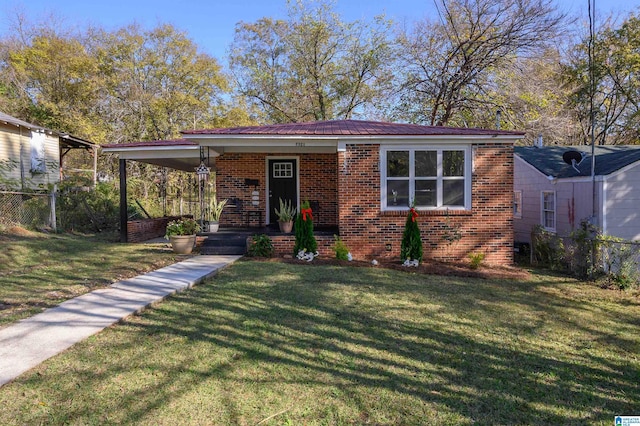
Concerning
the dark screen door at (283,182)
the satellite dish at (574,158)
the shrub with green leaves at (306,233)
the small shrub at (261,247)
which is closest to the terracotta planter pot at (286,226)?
the small shrub at (261,247)

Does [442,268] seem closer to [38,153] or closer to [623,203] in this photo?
[623,203]

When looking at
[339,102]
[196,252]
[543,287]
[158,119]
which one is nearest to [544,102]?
[339,102]

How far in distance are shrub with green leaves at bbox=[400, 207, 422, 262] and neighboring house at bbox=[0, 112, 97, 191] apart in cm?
1464

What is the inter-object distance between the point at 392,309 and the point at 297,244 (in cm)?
399

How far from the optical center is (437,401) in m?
3.00

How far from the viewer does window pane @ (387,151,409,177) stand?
9352 millimetres

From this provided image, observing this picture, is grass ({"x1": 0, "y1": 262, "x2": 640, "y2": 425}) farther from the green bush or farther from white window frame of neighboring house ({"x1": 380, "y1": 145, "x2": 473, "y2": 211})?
the green bush

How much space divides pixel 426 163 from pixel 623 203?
453cm

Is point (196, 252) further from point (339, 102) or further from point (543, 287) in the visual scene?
point (339, 102)

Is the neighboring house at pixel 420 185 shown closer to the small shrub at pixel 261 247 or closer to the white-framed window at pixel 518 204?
the small shrub at pixel 261 247

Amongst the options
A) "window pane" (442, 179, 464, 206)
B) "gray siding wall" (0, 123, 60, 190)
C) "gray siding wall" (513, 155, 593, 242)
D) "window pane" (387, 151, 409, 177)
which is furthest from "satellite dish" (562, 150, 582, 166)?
"gray siding wall" (0, 123, 60, 190)

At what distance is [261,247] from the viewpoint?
9188 mm

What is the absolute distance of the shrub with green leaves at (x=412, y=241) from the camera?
8.46 meters

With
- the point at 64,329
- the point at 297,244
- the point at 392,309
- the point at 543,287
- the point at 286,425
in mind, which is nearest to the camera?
the point at 286,425
